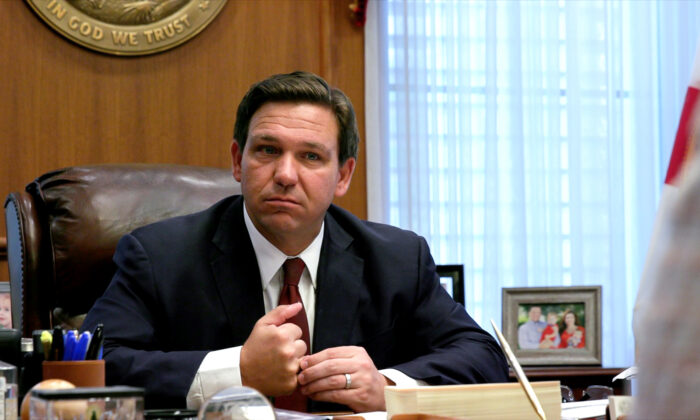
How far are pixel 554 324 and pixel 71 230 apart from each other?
6.58 feet

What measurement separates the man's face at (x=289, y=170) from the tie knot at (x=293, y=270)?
0.04m

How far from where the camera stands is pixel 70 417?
2.47 feet

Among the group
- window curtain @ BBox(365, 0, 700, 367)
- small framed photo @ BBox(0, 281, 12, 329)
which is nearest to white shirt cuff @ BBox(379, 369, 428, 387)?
small framed photo @ BBox(0, 281, 12, 329)

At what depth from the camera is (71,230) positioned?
6.86ft

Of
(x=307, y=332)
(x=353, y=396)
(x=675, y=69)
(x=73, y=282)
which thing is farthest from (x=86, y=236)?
(x=675, y=69)

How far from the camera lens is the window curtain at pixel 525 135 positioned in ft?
12.3

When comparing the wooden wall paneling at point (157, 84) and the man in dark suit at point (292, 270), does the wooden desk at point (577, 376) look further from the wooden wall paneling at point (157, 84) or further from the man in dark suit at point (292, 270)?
the man in dark suit at point (292, 270)

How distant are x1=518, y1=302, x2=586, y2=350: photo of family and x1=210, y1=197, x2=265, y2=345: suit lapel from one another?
1.68m

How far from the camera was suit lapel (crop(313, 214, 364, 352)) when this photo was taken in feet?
6.46

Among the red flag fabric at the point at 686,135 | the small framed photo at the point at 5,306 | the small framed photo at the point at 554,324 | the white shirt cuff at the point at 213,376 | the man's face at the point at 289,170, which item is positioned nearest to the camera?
the red flag fabric at the point at 686,135

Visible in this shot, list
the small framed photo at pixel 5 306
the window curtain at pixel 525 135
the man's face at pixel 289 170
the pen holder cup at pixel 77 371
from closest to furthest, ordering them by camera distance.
→ the pen holder cup at pixel 77 371 → the man's face at pixel 289 170 → the small framed photo at pixel 5 306 → the window curtain at pixel 525 135

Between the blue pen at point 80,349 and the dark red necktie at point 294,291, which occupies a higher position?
the dark red necktie at point 294,291

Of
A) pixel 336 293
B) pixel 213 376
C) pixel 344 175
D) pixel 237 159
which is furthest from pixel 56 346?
pixel 344 175

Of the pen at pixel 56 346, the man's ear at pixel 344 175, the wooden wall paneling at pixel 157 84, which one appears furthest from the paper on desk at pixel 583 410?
the wooden wall paneling at pixel 157 84
